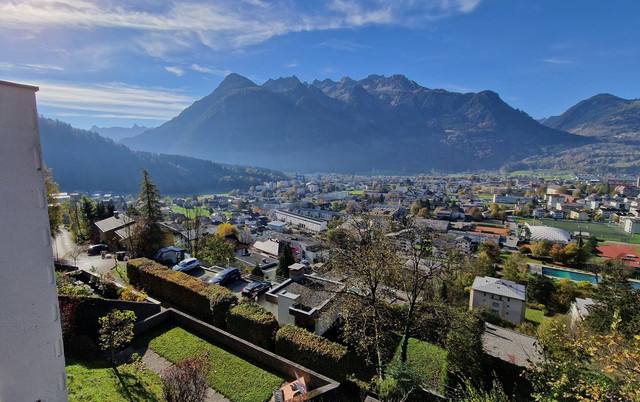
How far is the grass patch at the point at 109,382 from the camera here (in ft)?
20.6

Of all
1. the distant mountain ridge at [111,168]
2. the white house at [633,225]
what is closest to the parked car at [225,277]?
the white house at [633,225]

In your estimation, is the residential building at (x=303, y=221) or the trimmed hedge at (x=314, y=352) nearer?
the trimmed hedge at (x=314, y=352)

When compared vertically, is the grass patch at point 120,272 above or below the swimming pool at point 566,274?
above

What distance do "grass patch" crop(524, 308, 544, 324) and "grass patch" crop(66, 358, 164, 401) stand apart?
28.3 m

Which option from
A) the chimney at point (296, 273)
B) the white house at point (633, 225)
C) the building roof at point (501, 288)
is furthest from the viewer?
the white house at point (633, 225)

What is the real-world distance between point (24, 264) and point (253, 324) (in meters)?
6.33

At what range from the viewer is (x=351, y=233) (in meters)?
12.1

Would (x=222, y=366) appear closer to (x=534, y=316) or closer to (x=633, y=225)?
(x=534, y=316)

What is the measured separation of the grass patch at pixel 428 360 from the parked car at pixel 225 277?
856 centimetres

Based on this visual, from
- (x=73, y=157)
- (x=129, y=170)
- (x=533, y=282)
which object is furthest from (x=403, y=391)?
(x=73, y=157)

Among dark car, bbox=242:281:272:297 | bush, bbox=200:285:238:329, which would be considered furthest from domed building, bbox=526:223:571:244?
bush, bbox=200:285:238:329

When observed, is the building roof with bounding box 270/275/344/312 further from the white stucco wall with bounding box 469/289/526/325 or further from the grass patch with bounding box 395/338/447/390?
the white stucco wall with bounding box 469/289/526/325

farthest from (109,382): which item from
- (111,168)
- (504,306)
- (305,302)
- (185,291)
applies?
(111,168)

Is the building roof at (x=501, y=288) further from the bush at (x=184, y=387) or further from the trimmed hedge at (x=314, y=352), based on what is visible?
the bush at (x=184, y=387)
